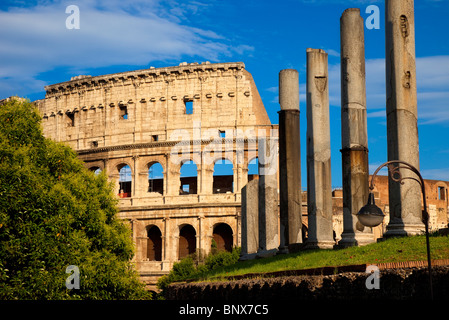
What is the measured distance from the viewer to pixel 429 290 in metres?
8.95

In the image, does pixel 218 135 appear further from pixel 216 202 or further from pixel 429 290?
pixel 429 290

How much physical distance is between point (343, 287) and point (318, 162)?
1017cm

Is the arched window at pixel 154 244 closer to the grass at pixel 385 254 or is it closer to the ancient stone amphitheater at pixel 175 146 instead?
the ancient stone amphitheater at pixel 175 146

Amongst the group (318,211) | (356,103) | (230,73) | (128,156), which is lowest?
(318,211)

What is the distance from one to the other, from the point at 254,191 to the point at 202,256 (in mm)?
16344

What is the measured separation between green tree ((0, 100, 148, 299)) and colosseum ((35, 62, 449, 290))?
1963 cm

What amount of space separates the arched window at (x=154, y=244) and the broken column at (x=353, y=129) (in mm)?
30314

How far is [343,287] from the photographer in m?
10.2

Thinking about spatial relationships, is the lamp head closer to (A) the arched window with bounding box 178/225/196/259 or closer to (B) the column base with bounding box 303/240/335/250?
(B) the column base with bounding box 303/240/335/250

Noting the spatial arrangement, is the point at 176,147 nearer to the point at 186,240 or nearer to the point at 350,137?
the point at 186,240

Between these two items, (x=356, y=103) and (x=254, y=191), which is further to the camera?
(x=254, y=191)

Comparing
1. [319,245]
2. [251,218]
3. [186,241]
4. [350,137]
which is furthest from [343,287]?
[186,241]
